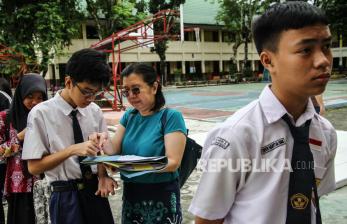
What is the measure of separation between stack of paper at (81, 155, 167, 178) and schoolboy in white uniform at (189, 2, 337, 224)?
0.54m

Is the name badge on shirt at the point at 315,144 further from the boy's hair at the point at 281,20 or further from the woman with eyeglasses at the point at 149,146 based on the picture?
the woman with eyeglasses at the point at 149,146

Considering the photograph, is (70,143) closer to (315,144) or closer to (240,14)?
(315,144)

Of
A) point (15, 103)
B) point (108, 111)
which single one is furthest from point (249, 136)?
point (108, 111)

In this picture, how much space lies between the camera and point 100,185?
2.14 meters

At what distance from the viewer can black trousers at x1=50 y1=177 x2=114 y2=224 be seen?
210 centimetres

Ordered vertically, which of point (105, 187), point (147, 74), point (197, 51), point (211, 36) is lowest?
point (105, 187)

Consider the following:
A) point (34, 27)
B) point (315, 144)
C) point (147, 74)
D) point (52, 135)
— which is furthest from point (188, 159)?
point (34, 27)

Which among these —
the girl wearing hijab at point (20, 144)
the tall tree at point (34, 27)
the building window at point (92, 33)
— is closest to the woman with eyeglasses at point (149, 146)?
the girl wearing hijab at point (20, 144)

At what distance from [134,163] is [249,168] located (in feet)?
2.41

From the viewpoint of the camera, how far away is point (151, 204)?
228 cm

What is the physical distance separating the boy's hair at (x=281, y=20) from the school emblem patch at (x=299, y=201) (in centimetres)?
52

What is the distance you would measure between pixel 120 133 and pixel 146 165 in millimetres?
554

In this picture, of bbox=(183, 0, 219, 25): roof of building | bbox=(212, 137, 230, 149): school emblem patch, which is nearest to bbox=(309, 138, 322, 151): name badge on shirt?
bbox=(212, 137, 230, 149): school emblem patch

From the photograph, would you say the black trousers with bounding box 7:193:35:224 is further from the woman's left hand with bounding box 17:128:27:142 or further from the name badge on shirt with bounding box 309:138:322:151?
the name badge on shirt with bounding box 309:138:322:151
